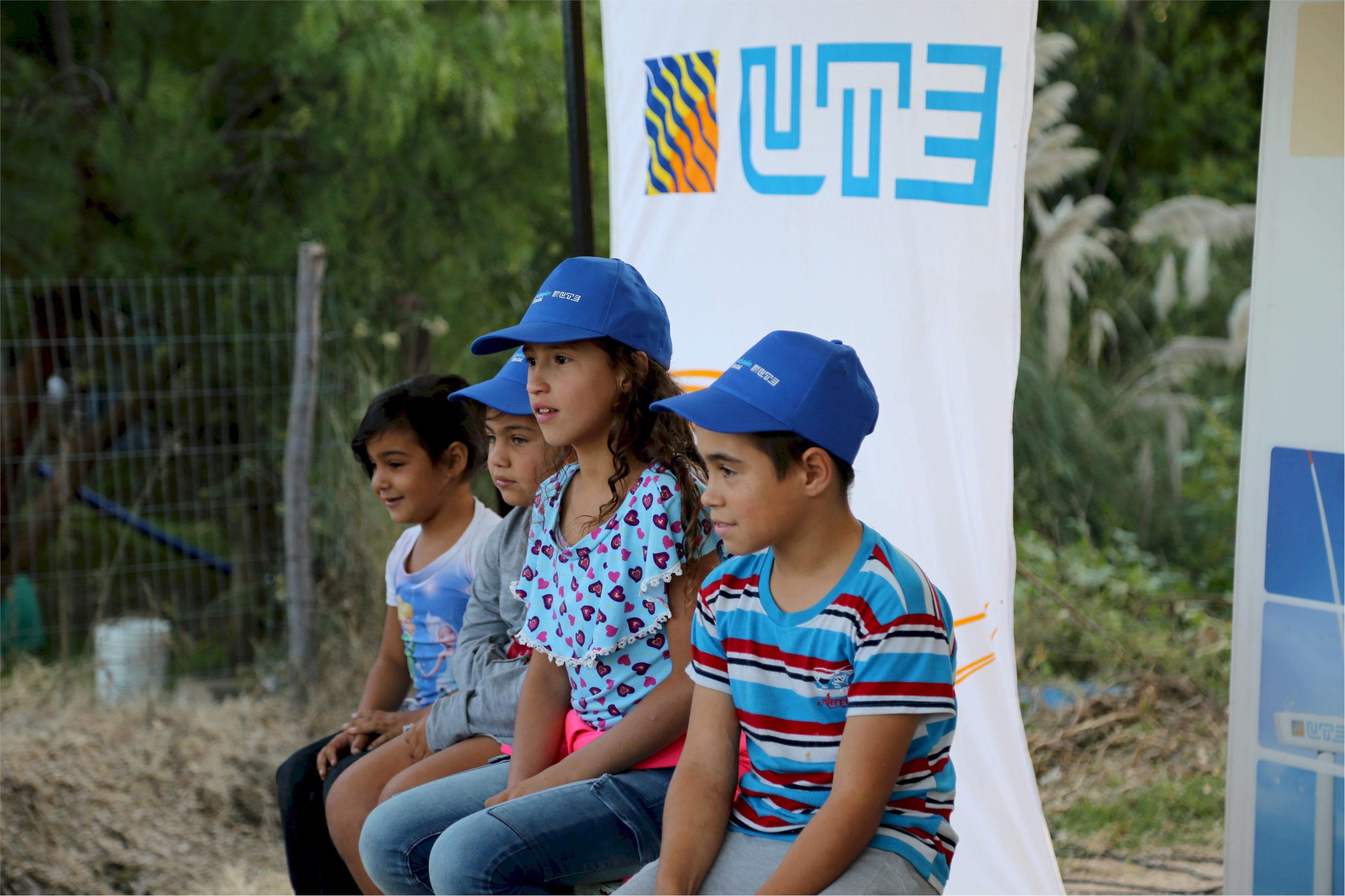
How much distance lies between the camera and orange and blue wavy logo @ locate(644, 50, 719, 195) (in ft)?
8.79

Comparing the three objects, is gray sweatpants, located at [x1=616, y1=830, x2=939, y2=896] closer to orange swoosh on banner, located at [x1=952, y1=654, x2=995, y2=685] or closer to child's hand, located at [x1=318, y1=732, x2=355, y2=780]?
orange swoosh on banner, located at [x1=952, y1=654, x2=995, y2=685]

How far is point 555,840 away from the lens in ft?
6.04

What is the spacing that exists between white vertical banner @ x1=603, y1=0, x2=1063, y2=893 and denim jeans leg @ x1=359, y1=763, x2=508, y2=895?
3.58ft

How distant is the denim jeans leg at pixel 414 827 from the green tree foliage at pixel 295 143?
4.88 metres

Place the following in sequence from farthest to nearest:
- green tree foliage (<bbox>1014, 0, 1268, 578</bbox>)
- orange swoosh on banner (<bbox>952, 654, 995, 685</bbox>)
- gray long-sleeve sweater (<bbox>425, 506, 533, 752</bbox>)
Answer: green tree foliage (<bbox>1014, 0, 1268, 578</bbox>)
orange swoosh on banner (<bbox>952, 654, 995, 685</bbox>)
gray long-sleeve sweater (<bbox>425, 506, 533, 752</bbox>)

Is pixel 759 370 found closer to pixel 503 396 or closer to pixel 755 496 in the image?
pixel 755 496

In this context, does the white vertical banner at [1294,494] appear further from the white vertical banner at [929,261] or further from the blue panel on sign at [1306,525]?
the white vertical banner at [929,261]

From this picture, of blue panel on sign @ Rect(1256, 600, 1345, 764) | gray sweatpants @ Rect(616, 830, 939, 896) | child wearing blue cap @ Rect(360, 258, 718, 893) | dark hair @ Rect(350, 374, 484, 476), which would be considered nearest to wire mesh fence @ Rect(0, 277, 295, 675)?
dark hair @ Rect(350, 374, 484, 476)

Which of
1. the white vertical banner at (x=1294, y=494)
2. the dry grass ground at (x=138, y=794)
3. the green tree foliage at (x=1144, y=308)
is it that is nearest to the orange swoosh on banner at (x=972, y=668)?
the white vertical banner at (x=1294, y=494)

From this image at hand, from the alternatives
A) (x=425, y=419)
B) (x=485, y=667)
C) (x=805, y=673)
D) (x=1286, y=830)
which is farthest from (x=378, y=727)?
(x=1286, y=830)

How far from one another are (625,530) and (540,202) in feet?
18.8

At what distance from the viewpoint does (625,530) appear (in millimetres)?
1974

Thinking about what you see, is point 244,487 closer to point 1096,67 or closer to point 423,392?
point 423,392

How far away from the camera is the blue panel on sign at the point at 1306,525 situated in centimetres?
236
